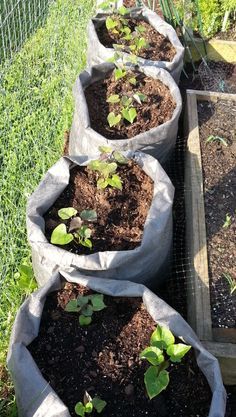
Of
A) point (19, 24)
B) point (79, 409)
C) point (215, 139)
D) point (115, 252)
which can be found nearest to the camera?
point (79, 409)

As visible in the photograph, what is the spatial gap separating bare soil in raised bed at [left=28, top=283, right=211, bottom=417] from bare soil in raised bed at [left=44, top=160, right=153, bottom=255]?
0.25 meters

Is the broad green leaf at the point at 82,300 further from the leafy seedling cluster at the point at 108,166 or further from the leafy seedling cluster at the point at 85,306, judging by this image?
the leafy seedling cluster at the point at 108,166

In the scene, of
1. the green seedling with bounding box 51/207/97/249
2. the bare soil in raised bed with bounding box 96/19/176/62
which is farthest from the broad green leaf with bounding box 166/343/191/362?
the bare soil in raised bed with bounding box 96/19/176/62

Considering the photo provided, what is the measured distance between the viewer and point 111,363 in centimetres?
168

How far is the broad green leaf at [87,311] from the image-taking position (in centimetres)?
175

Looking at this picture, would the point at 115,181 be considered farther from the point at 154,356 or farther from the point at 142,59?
the point at 142,59

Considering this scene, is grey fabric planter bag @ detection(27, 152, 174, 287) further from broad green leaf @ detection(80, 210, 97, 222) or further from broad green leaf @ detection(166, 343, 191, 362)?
broad green leaf @ detection(166, 343, 191, 362)

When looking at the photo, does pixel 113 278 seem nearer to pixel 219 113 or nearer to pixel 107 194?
pixel 107 194

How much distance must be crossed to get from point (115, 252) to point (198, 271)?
0.53 meters

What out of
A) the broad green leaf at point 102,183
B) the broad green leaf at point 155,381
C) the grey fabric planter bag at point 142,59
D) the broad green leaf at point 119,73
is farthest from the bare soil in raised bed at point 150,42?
the broad green leaf at point 155,381

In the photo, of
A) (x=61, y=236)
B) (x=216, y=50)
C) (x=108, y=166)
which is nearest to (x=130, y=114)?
(x=108, y=166)

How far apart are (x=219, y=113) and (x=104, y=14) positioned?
3.41ft

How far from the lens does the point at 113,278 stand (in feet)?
6.37

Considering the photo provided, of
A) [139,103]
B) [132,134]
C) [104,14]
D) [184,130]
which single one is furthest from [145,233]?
[104,14]
